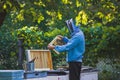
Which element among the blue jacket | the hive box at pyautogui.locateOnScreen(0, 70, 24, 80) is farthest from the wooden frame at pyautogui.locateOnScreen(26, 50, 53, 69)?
the hive box at pyautogui.locateOnScreen(0, 70, 24, 80)

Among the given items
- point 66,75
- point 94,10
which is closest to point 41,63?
point 66,75

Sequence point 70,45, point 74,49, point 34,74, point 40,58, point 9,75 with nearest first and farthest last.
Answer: point 9,75, point 34,74, point 70,45, point 74,49, point 40,58

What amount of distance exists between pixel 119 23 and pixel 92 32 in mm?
1040

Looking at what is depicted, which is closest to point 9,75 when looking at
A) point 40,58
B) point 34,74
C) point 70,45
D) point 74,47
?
point 34,74

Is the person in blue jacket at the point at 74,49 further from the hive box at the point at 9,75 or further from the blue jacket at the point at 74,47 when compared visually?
the hive box at the point at 9,75

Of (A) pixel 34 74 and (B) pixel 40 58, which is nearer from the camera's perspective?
(A) pixel 34 74

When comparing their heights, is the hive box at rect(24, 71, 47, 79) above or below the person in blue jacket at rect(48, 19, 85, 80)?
below

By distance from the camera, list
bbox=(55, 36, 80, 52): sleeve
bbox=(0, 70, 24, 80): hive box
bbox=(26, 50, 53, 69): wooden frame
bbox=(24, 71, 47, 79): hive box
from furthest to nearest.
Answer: bbox=(26, 50, 53, 69): wooden frame < bbox=(55, 36, 80, 52): sleeve < bbox=(24, 71, 47, 79): hive box < bbox=(0, 70, 24, 80): hive box

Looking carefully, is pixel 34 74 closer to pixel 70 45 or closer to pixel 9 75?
pixel 70 45

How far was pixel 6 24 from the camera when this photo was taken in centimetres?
2078

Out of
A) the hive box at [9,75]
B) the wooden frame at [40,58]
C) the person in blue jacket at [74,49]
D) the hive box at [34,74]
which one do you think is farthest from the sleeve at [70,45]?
the hive box at [9,75]

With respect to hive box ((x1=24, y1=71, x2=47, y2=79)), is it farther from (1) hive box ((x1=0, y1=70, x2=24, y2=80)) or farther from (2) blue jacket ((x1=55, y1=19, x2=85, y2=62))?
(1) hive box ((x1=0, y1=70, x2=24, y2=80))

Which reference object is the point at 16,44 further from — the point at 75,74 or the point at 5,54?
the point at 75,74

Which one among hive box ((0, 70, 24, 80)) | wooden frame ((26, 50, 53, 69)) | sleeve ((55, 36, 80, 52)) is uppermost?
sleeve ((55, 36, 80, 52))
